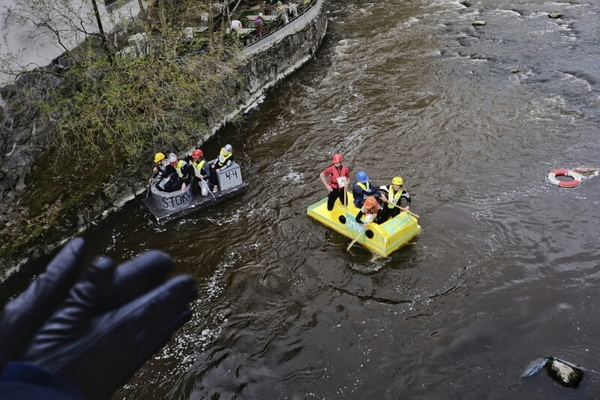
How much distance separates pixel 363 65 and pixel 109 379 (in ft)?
60.8

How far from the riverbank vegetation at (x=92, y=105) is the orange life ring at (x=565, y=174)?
8.91 metres

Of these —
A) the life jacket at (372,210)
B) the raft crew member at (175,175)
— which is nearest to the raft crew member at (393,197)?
the life jacket at (372,210)

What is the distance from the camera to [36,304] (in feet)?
7.89

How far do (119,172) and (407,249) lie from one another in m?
7.09

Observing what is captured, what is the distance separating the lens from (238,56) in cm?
1562

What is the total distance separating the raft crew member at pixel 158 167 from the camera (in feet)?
38.7

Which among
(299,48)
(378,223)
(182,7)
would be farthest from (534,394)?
(299,48)

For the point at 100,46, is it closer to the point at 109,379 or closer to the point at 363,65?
the point at 363,65

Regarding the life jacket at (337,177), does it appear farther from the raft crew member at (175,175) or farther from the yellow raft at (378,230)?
the raft crew member at (175,175)

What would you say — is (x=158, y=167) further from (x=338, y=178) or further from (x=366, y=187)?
(x=366, y=187)

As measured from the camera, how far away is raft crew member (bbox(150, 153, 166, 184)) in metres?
11.8

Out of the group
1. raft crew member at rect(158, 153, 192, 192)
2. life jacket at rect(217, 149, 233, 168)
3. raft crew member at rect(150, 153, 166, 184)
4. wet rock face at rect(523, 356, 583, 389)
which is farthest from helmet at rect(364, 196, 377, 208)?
raft crew member at rect(150, 153, 166, 184)

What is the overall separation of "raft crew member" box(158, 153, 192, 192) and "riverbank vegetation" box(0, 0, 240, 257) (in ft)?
3.51

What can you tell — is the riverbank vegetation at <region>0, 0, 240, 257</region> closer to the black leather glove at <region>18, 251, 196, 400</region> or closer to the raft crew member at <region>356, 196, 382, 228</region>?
the raft crew member at <region>356, 196, 382, 228</region>
